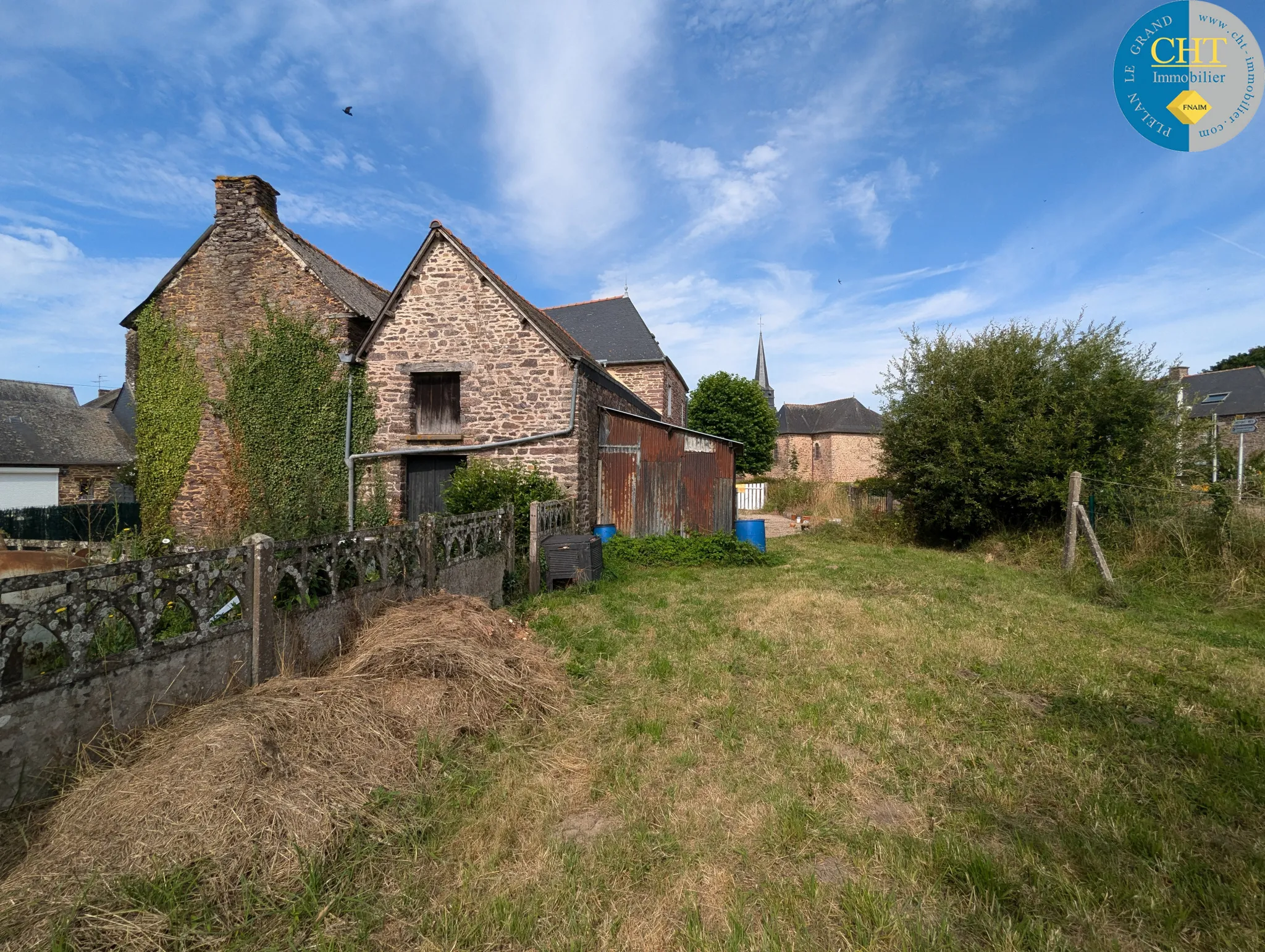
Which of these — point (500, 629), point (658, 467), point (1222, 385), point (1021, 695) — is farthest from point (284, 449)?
point (1222, 385)

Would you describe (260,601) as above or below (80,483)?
below

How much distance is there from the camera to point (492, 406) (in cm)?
1178

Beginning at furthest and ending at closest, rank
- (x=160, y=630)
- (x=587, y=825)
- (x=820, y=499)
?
(x=820, y=499) < (x=160, y=630) < (x=587, y=825)

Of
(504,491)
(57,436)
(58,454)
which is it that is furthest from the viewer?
(57,436)

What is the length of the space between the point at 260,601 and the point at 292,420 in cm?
1010

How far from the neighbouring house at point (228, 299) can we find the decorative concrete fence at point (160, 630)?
9523 millimetres

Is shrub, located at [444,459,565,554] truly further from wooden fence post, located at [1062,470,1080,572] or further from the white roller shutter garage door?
the white roller shutter garage door

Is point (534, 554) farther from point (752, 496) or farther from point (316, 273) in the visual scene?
point (752, 496)

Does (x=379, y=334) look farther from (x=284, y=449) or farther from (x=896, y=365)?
(x=896, y=365)

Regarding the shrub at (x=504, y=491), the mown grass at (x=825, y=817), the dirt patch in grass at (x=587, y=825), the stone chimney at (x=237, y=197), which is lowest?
the dirt patch in grass at (x=587, y=825)

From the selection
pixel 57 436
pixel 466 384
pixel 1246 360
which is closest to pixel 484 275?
pixel 466 384

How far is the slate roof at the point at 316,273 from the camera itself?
1272 cm

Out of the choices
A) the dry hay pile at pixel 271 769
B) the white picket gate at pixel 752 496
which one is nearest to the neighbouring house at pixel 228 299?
the dry hay pile at pixel 271 769

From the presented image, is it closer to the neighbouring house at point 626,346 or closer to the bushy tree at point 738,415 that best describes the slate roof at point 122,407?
the neighbouring house at point 626,346
